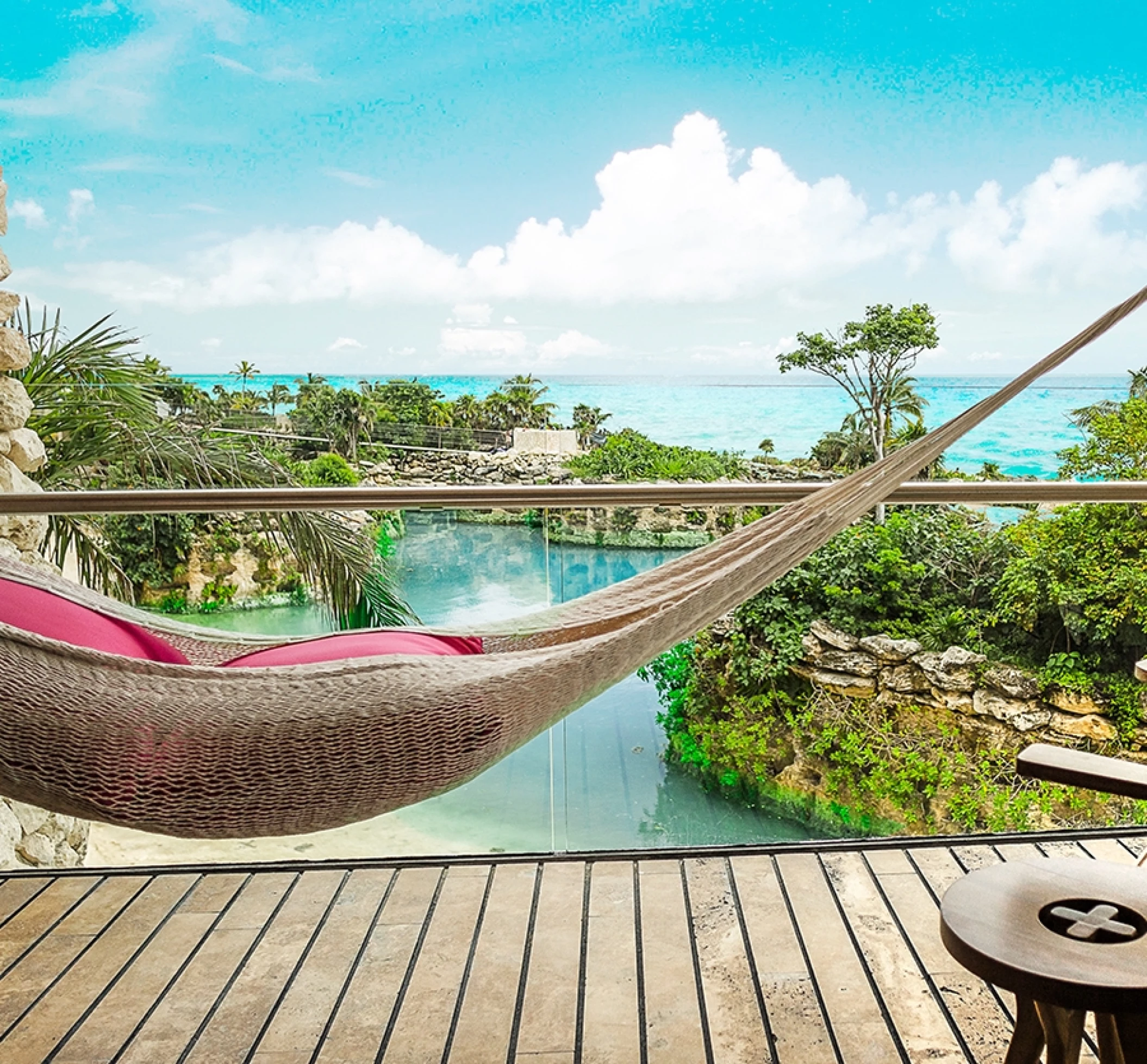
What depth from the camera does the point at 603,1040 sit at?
62.0 inches

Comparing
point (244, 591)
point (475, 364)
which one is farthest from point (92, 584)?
point (475, 364)

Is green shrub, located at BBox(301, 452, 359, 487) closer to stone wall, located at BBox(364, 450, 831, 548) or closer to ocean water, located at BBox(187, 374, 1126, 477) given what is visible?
ocean water, located at BBox(187, 374, 1126, 477)

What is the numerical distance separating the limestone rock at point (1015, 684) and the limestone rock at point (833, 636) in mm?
332

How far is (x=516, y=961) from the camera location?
180cm

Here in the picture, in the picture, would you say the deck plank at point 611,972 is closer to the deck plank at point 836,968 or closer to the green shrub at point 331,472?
the deck plank at point 836,968

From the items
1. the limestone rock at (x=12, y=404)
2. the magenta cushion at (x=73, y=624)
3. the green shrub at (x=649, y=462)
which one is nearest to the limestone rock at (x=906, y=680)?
the magenta cushion at (x=73, y=624)

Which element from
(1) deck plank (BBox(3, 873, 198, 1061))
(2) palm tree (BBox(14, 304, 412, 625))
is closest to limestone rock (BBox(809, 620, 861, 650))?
(2) palm tree (BBox(14, 304, 412, 625))

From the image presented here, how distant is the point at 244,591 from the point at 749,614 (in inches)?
49.1

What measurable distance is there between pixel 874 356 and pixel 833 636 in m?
7.54

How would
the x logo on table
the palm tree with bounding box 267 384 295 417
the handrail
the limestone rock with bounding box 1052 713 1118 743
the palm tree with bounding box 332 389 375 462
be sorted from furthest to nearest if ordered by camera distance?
the palm tree with bounding box 267 384 295 417
the palm tree with bounding box 332 389 375 462
the limestone rock with bounding box 1052 713 1118 743
the handrail
the x logo on table

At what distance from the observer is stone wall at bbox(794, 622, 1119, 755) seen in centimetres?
234

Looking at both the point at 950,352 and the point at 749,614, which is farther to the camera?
the point at 950,352

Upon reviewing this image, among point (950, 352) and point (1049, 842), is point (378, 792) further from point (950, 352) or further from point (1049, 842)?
point (950, 352)

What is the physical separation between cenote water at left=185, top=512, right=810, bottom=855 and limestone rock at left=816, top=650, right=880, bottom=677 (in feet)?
1.19
